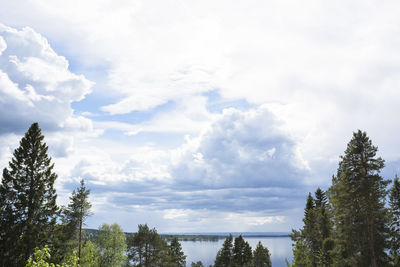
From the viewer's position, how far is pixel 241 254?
83.8m

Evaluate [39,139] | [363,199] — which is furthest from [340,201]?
[39,139]

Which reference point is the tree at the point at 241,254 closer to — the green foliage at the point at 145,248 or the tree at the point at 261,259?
the tree at the point at 261,259

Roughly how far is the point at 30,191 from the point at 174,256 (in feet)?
156

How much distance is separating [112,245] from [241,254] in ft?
110

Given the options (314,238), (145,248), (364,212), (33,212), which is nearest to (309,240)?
(314,238)

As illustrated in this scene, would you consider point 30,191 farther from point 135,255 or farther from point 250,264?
point 250,264

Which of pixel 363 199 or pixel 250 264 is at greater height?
pixel 363 199

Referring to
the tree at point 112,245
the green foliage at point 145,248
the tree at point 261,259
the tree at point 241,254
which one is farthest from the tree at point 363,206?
the tree at point 261,259

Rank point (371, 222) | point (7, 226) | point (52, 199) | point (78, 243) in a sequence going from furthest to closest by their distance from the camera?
point (78, 243), point (52, 199), point (7, 226), point (371, 222)

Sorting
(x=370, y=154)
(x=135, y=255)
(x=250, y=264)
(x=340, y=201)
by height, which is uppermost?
(x=370, y=154)

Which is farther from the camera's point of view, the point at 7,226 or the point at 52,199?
the point at 52,199

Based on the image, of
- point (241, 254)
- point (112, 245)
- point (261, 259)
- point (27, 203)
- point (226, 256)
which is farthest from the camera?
point (261, 259)

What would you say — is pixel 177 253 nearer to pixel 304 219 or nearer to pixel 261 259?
pixel 261 259

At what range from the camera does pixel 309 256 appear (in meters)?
47.1
